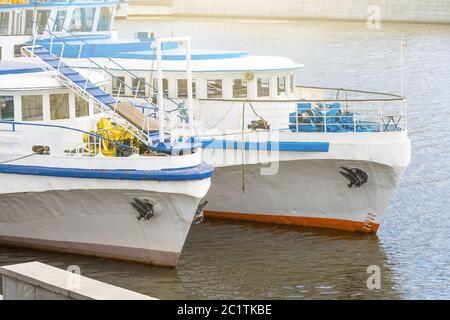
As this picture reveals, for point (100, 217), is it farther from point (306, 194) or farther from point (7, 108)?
point (306, 194)

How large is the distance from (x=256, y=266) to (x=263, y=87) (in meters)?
6.32

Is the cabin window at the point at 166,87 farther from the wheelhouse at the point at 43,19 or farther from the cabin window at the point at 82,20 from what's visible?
the cabin window at the point at 82,20

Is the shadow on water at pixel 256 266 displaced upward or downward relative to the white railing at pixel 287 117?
downward

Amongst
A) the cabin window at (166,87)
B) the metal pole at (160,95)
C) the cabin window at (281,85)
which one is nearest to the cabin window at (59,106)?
the metal pole at (160,95)

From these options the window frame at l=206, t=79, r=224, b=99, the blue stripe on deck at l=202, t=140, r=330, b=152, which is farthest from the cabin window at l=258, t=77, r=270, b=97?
the blue stripe on deck at l=202, t=140, r=330, b=152

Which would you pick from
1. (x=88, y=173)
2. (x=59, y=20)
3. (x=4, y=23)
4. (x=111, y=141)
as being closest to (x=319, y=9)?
(x=4, y=23)

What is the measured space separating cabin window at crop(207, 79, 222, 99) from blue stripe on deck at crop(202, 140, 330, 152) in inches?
80.1

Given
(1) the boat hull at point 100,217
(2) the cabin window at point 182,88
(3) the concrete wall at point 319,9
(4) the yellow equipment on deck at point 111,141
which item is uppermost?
(3) the concrete wall at point 319,9

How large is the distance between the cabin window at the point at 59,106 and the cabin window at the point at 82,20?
751 cm

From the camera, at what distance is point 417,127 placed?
46219mm

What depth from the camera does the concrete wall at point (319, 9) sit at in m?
116

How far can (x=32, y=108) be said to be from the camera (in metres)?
27.0
